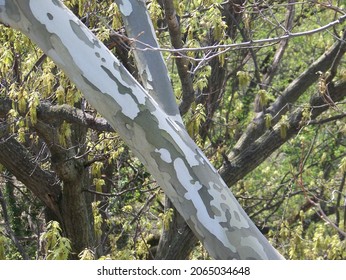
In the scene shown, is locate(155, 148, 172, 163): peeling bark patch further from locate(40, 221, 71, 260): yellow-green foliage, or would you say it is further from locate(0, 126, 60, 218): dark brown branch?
locate(0, 126, 60, 218): dark brown branch

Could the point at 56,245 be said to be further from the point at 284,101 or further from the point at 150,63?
the point at 284,101

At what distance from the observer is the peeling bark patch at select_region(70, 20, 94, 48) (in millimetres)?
3580

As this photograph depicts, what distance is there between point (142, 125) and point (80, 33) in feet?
1.80

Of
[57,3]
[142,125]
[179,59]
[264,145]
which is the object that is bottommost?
[142,125]

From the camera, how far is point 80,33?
3592mm

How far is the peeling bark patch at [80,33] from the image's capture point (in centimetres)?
358

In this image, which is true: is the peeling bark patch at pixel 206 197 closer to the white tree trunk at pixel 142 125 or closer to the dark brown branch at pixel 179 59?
the white tree trunk at pixel 142 125

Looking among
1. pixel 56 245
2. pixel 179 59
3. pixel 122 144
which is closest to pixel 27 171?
pixel 122 144

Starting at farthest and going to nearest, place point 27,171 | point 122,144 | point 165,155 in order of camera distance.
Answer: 1. point 122,144
2. point 27,171
3. point 165,155

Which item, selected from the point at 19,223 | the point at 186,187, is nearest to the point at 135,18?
the point at 186,187

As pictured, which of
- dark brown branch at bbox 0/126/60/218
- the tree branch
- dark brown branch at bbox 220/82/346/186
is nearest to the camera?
the tree branch

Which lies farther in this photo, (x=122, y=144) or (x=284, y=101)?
(x=284, y=101)

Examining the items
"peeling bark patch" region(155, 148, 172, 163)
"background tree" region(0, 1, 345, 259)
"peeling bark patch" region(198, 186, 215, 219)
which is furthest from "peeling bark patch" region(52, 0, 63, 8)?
"peeling bark patch" region(198, 186, 215, 219)

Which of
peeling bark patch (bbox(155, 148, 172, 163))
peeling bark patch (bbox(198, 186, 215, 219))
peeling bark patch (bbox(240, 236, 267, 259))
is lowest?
peeling bark patch (bbox(240, 236, 267, 259))
